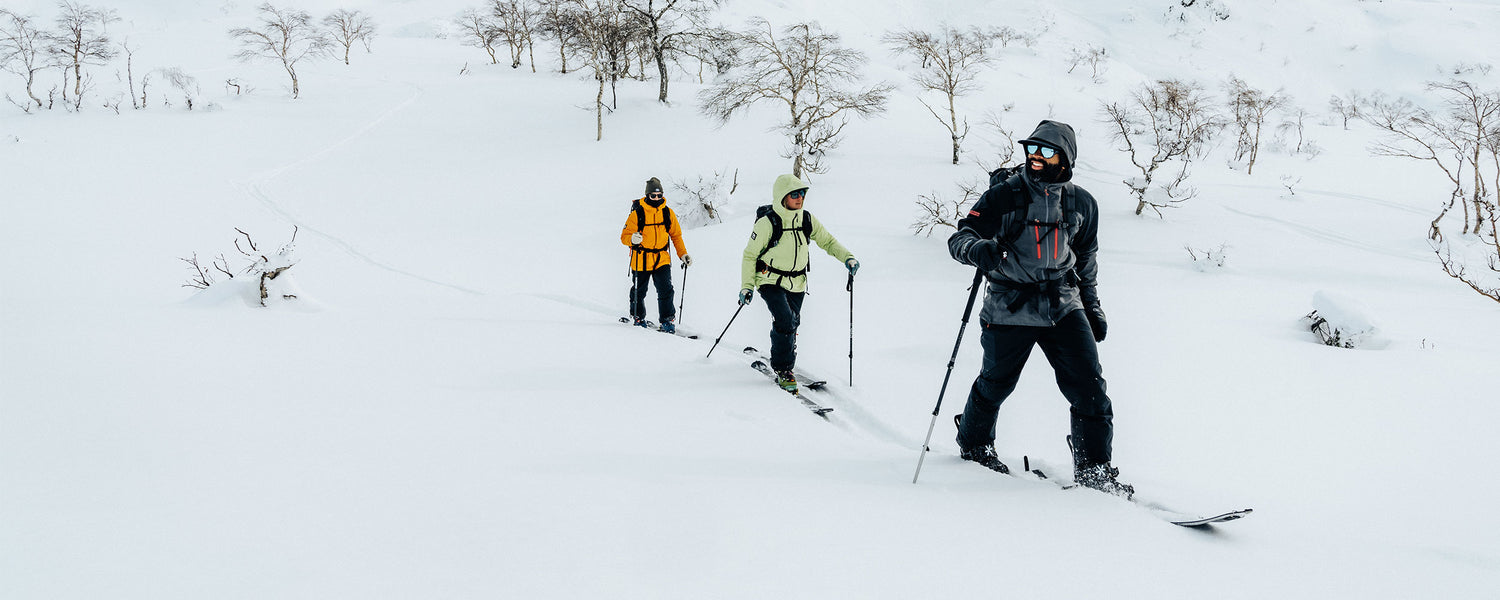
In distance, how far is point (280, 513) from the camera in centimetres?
259

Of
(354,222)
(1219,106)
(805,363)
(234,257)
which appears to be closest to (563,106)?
(354,222)

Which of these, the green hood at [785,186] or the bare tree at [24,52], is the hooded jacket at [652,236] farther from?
the bare tree at [24,52]

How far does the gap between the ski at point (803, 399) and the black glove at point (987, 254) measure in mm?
1848

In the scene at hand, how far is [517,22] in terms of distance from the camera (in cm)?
4181

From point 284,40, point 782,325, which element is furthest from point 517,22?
point 782,325

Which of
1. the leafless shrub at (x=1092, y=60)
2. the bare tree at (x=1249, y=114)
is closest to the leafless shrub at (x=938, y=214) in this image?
the bare tree at (x=1249, y=114)

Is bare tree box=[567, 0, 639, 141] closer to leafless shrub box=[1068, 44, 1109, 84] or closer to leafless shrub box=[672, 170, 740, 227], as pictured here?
leafless shrub box=[672, 170, 740, 227]

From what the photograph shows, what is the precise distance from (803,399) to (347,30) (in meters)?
52.1

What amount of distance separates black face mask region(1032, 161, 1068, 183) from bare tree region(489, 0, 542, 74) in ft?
129

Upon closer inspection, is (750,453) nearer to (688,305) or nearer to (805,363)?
(805,363)

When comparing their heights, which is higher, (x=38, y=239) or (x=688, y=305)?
(x=38, y=239)

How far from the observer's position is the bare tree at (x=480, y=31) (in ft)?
138

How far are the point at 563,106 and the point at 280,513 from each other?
96.0 feet

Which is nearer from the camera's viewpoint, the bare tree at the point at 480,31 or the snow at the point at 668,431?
the snow at the point at 668,431
